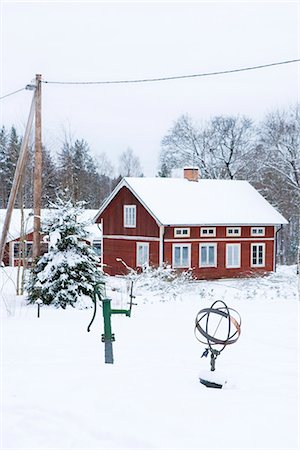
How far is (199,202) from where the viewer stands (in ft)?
91.8

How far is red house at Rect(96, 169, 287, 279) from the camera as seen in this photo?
85.4ft

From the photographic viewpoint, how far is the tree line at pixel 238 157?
39.4 m

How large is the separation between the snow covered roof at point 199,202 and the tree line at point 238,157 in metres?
7.88

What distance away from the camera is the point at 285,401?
17.6ft

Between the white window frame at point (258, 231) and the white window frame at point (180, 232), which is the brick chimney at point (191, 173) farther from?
the white window frame at point (180, 232)

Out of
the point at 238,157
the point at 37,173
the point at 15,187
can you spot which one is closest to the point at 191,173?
the point at 238,157

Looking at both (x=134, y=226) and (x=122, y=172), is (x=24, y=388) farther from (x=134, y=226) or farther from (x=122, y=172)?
(x=122, y=172)

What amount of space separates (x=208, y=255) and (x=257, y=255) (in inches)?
117

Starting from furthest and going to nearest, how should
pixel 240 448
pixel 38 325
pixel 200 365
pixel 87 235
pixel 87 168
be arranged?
pixel 87 168, pixel 87 235, pixel 38 325, pixel 200 365, pixel 240 448

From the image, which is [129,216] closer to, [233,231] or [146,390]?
[233,231]

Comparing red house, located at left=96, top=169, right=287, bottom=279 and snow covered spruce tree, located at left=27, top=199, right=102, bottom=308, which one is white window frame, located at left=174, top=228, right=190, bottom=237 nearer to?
red house, located at left=96, top=169, right=287, bottom=279

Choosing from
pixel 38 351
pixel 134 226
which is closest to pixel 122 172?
pixel 134 226

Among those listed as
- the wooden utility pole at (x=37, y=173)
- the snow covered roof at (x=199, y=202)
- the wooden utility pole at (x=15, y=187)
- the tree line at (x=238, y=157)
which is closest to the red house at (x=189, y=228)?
the snow covered roof at (x=199, y=202)

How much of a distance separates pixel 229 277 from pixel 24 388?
73.4 feet
